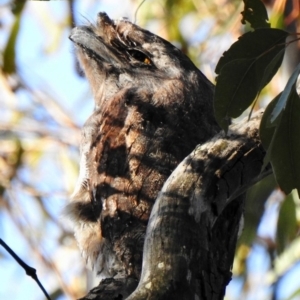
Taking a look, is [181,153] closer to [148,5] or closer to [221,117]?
[221,117]

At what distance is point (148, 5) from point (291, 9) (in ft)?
4.78

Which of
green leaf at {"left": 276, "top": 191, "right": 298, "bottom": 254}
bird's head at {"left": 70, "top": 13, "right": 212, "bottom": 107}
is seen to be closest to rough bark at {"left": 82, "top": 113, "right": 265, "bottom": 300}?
bird's head at {"left": 70, "top": 13, "right": 212, "bottom": 107}

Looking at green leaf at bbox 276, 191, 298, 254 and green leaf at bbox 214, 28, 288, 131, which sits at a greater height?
green leaf at bbox 276, 191, 298, 254

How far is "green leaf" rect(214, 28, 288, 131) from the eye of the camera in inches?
75.7

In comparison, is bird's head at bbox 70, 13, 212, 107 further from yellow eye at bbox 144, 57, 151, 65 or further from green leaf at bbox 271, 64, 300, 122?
green leaf at bbox 271, 64, 300, 122

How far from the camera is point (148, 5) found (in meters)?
5.13

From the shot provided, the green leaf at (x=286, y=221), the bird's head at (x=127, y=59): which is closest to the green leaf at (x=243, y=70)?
the bird's head at (x=127, y=59)

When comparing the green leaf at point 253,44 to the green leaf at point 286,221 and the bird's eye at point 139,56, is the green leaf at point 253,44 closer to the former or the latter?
the bird's eye at point 139,56

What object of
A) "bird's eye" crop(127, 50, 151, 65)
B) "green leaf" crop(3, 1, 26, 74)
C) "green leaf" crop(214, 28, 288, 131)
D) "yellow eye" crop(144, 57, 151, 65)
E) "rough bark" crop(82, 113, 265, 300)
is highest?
"green leaf" crop(3, 1, 26, 74)

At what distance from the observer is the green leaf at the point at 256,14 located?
2.14 m

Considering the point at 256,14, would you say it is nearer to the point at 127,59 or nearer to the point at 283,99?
the point at 283,99

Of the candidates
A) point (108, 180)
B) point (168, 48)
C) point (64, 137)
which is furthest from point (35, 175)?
point (108, 180)

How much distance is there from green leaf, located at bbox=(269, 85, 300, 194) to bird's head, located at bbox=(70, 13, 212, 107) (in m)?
1.41

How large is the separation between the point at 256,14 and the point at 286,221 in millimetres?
1647
